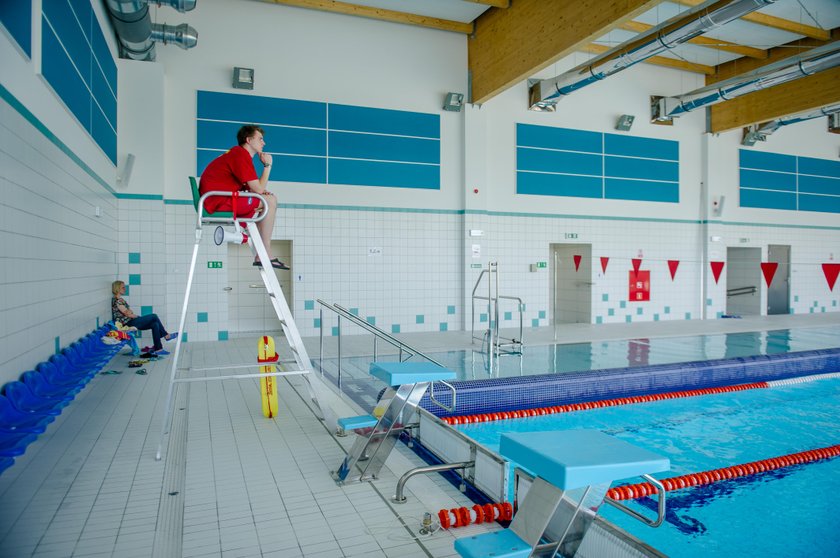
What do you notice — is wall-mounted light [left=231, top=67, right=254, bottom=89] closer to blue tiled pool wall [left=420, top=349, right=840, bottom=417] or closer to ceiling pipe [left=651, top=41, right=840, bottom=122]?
blue tiled pool wall [left=420, top=349, right=840, bottom=417]

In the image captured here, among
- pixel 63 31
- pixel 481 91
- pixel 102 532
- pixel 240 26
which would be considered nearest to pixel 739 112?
pixel 481 91

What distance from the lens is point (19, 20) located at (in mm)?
3371

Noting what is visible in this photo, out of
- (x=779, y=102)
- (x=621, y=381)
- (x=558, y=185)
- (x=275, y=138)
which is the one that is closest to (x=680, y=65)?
(x=779, y=102)

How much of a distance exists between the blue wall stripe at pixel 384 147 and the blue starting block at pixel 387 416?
702 centimetres

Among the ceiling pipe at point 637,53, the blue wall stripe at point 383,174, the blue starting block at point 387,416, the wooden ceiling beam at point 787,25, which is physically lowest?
the blue starting block at point 387,416

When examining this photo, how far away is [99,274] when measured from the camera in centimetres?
650

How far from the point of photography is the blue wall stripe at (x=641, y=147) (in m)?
11.5

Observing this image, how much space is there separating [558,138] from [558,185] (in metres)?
0.94

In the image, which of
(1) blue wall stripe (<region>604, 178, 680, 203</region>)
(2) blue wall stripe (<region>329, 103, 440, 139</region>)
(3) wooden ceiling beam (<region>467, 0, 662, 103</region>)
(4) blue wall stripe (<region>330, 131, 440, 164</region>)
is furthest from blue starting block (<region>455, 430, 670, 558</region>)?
(1) blue wall stripe (<region>604, 178, 680, 203</region>)

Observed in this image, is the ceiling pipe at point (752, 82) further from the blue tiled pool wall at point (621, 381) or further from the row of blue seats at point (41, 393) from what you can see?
the row of blue seats at point (41, 393)

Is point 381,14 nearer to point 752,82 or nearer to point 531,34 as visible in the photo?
point 531,34

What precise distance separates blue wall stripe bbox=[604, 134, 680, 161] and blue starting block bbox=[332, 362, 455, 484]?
9909 mm

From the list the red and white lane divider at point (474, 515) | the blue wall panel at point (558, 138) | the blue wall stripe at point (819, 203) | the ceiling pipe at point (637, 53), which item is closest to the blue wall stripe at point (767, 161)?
the blue wall stripe at point (819, 203)

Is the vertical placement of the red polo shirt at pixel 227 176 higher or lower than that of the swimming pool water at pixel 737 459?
higher
